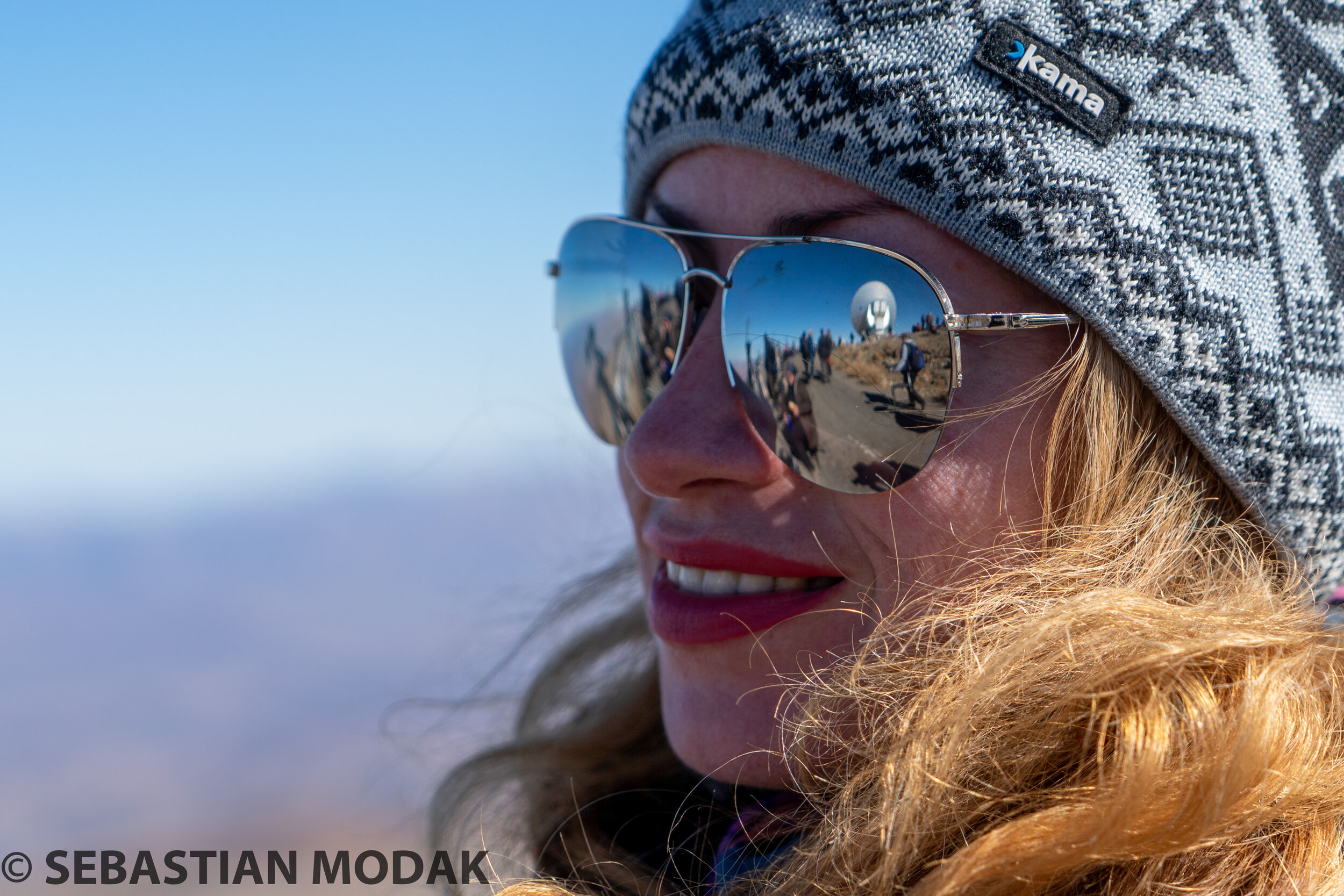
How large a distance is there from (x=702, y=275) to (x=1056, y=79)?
1.85 feet

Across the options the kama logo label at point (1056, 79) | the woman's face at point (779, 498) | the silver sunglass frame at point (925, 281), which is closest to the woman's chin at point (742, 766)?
the woman's face at point (779, 498)

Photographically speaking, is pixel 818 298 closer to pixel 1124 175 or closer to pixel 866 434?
pixel 866 434

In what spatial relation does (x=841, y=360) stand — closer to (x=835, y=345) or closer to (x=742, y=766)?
(x=835, y=345)

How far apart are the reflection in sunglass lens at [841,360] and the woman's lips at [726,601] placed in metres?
0.18

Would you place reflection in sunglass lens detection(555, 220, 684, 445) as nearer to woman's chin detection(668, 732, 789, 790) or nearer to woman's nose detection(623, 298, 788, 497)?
woman's nose detection(623, 298, 788, 497)

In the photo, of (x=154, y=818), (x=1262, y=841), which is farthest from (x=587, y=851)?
(x=154, y=818)

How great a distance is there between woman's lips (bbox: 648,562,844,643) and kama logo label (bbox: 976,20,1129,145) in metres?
0.70

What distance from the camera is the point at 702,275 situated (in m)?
1.42

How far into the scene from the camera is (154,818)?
190 inches

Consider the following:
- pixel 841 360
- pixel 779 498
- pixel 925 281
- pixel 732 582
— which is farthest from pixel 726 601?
pixel 925 281

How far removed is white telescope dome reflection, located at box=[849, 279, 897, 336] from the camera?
3.88 feet

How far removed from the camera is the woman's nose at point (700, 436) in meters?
1.32

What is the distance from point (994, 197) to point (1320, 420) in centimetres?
54

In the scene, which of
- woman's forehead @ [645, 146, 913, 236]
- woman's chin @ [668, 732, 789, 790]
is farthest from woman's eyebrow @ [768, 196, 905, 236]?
woman's chin @ [668, 732, 789, 790]
